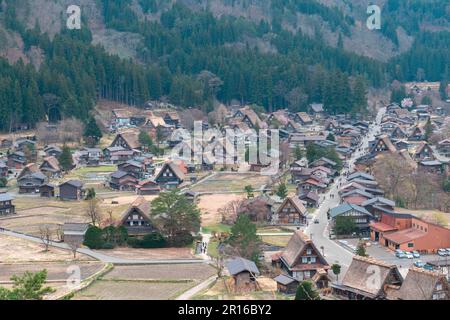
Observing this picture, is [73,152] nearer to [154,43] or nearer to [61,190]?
[61,190]

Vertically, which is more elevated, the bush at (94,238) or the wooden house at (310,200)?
the bush at (94,238)

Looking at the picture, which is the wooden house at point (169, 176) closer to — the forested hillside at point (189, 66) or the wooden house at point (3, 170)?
the wooden house at point (3, 170)

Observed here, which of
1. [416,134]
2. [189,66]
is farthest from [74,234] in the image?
[189,66]

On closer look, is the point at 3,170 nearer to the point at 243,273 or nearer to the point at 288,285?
the point at 243,273

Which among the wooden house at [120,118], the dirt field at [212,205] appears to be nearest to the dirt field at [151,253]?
the dirt field at [212,205]

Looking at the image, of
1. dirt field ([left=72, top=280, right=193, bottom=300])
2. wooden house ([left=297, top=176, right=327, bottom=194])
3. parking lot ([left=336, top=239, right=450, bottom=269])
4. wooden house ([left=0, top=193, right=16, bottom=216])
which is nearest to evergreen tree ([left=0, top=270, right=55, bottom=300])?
dirt field ([left=72, top=280, right=193, bottom=300])
